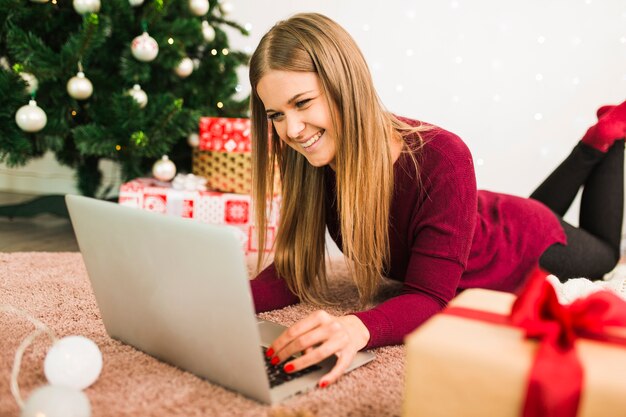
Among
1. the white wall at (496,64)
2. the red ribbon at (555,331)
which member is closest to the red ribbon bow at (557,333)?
the red ribbon at (555,331)

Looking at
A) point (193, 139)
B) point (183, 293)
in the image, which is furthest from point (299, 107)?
point (193, 139)

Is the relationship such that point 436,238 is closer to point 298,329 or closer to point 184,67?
point 298,329

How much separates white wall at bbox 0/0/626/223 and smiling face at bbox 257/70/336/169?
1599 mm

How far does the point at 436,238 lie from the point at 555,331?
0.44 m

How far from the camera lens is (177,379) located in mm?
804

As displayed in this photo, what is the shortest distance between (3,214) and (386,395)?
1.94 m

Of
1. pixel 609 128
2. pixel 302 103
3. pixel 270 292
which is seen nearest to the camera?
pixel 302 103

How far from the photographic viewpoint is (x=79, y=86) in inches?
70.6

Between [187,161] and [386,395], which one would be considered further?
[187,161]

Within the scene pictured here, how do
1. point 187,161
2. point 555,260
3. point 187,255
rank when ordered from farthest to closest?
point 187,161
point 555,260
point 187,255

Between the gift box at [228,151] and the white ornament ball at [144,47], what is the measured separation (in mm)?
262

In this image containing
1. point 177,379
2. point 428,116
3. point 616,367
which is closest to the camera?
point 616,367

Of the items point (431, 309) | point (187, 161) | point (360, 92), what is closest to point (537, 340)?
point (431, 309)

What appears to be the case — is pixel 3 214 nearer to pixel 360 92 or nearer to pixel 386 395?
pixel 360 92
